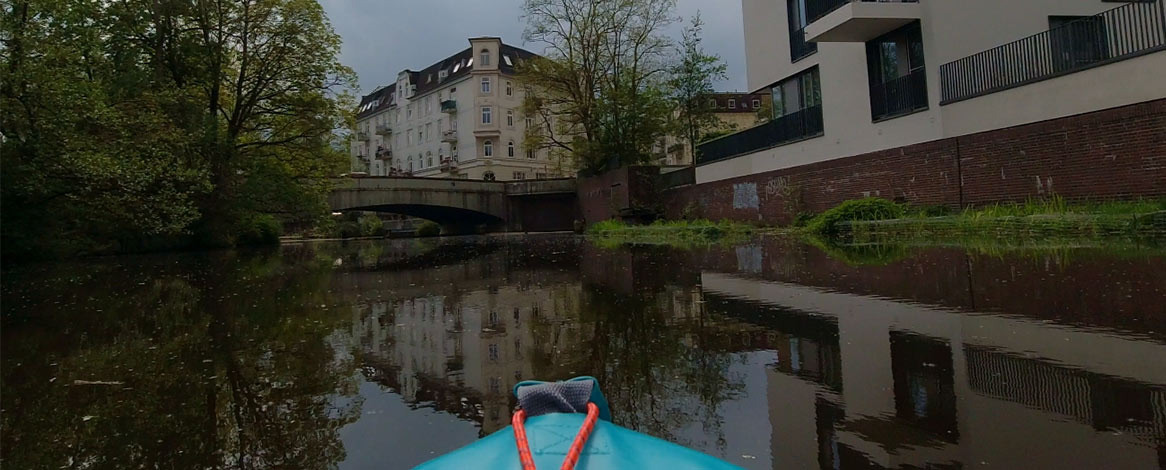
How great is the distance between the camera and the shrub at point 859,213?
15055mm

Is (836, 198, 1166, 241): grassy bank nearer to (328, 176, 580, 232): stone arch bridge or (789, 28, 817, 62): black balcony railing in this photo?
(789, 28, 817, 62): black balcony railing

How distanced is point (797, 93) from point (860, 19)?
5.77 m

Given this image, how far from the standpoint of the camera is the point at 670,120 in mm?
33906

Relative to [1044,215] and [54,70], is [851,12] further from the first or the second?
[54,70]

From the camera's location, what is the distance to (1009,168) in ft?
43.7

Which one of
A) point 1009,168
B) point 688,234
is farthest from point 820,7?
point 1009,168

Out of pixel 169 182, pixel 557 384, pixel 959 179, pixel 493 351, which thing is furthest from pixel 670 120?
pixel 557 384

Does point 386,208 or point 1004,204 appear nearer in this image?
point 1004,204

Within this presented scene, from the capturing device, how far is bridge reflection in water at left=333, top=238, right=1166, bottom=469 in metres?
2.38

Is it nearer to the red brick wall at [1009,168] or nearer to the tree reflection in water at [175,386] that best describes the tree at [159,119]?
the tree reflection in water at [175,386]

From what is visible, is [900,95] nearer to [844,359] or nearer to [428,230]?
[844,359]

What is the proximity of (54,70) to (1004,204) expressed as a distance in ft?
73.8

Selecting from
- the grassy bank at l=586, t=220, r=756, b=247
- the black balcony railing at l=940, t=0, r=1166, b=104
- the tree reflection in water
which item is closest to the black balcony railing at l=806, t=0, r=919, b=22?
the black balcony railing at l=940, t=0, r=1166, b=104

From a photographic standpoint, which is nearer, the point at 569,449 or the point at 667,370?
the point at 569,449
